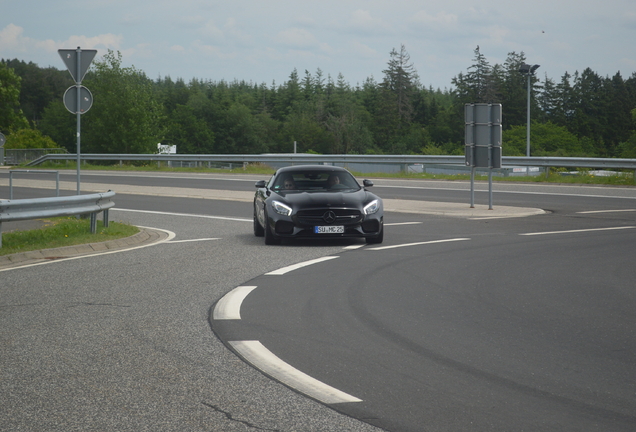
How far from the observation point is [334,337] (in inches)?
242

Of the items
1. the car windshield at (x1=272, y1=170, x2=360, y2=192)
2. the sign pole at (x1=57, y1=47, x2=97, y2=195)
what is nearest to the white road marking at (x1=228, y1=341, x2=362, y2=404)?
the car windshield at (x1=272, y1=170, x2=360, y2=192)

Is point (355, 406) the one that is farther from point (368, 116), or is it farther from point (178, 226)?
point (368, 116)

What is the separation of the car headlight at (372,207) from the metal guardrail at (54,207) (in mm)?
4564

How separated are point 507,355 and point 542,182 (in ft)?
82.7

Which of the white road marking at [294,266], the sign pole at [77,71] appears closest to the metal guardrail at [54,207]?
the sign pole at [77,71]

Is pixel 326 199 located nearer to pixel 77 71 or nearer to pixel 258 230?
pixel 258 230

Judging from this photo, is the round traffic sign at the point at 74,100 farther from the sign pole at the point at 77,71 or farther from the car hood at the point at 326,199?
the car hood at the point at 326,199

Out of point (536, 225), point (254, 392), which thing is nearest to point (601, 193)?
point (536, 225)

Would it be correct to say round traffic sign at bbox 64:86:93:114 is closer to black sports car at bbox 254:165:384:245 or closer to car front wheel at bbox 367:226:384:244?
black sports car at bbox 254:165:384:245

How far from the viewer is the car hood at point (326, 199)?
12.6 m

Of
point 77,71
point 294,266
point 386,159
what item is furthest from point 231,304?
point 386,159

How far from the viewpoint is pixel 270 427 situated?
4066mm

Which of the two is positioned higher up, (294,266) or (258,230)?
(258,230)

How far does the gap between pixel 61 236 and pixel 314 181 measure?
4.33m
